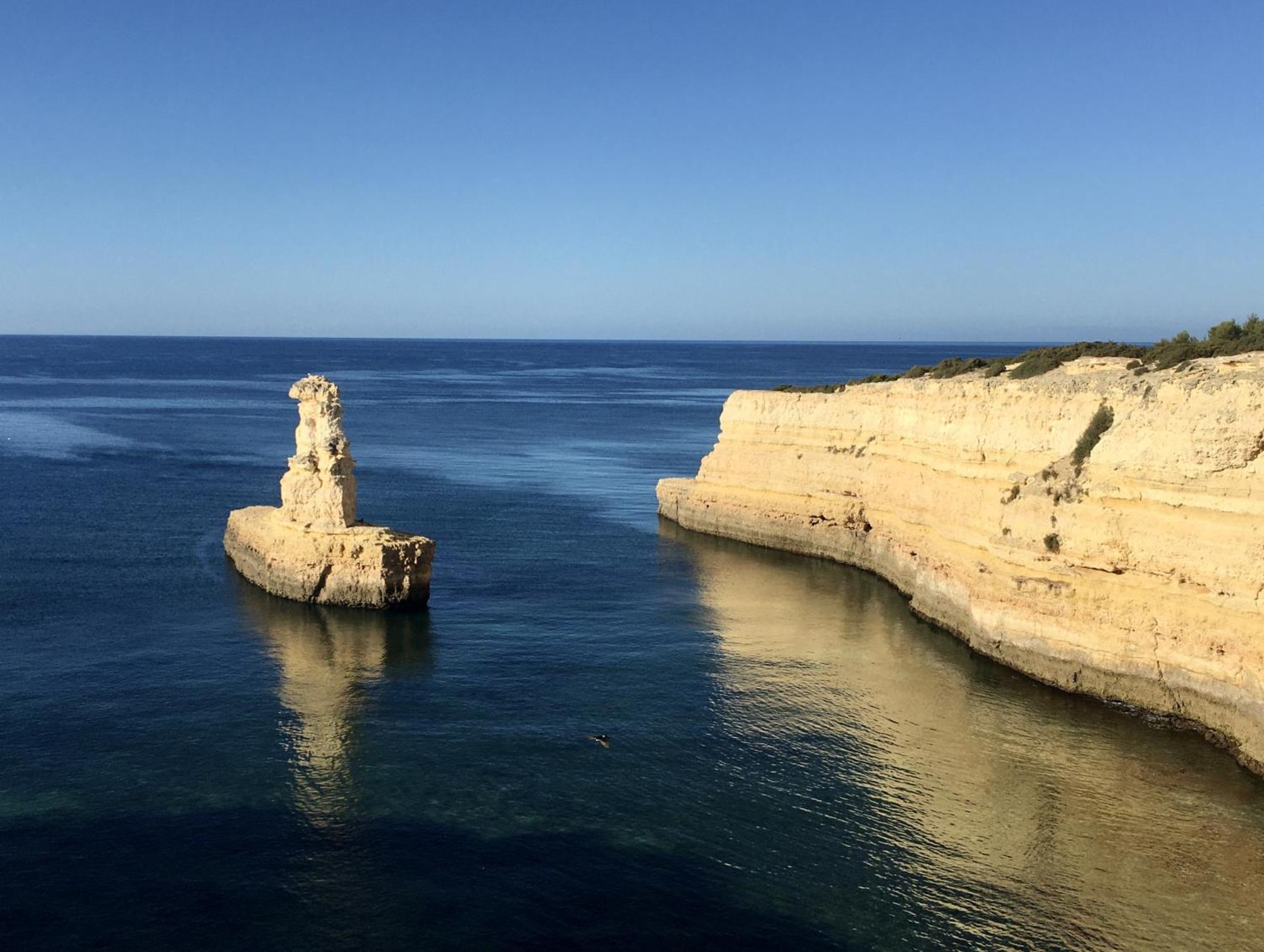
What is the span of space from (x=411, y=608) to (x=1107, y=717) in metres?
25.8

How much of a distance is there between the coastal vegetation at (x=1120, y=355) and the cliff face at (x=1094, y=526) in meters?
1.78

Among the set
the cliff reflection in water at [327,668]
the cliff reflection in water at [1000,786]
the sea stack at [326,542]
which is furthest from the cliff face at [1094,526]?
the sea stack at [326,542]

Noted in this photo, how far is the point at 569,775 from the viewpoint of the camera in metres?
26.5

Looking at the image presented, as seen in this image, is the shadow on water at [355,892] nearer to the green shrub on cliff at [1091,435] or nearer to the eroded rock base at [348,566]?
the eroded rock base at [348,566]

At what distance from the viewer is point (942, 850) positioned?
23.3 meters

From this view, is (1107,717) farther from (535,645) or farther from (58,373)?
(58,373)

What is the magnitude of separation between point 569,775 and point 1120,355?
40880 millimetres

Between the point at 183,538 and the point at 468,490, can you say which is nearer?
the point at 183,538

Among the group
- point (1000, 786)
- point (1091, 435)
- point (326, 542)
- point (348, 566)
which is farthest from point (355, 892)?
point (1091, 435)

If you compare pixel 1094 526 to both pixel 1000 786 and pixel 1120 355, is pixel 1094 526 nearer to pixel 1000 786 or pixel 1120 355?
pixel 1000 786

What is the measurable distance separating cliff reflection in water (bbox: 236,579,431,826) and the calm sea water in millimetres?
145

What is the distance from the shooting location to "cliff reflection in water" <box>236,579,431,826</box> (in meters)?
26.0

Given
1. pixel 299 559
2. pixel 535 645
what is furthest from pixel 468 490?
pixel 535 645

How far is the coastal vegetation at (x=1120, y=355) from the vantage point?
145 ft
